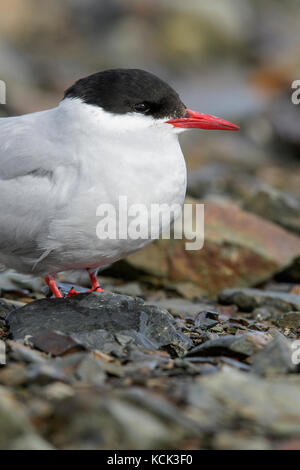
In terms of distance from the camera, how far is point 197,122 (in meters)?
4.12

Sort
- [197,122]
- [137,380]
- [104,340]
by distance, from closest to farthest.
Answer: [137,380] → [104,340] → [197,122]

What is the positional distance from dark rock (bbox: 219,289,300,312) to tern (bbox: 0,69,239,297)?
1248 mm

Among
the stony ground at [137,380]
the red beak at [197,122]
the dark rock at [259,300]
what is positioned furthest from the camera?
the dark rock at [259,300]

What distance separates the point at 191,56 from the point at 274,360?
51.6 ft

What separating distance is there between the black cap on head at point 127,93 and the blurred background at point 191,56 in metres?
→ 7.04

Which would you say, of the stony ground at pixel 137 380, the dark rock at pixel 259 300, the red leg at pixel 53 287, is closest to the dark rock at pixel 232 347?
the stony ground at pixel 137 380

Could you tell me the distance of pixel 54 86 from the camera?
50.6ft

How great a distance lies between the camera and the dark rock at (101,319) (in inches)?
145

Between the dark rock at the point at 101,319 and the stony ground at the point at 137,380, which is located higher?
the dark rock at the point at 101,319

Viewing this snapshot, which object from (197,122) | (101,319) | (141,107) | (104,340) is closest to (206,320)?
(101,319)

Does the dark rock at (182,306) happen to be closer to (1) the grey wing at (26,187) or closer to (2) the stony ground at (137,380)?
(2) the stony ground at (137,380)

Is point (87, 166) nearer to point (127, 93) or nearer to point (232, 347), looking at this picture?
point (127, 93)

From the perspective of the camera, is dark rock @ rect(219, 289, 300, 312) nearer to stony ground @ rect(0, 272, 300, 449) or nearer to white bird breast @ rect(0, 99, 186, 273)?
stony ground @ rect(0, 272, 300, 449)
